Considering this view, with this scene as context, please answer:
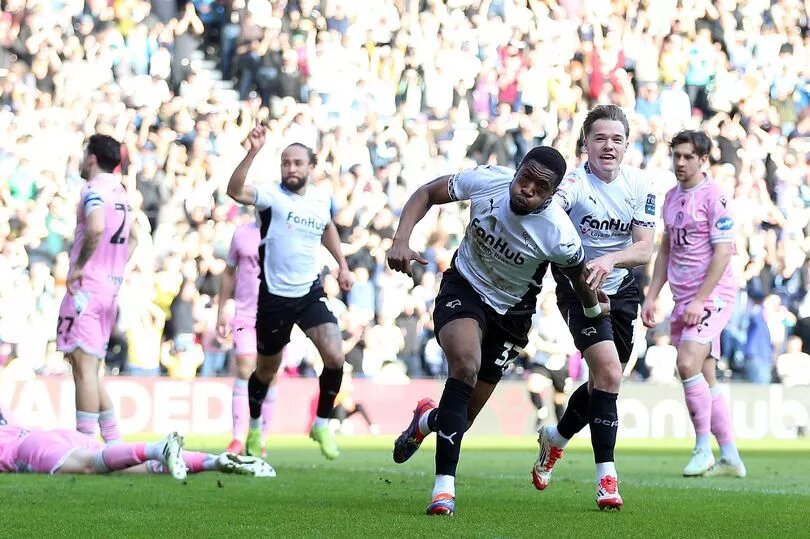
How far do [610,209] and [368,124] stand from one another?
16.7m

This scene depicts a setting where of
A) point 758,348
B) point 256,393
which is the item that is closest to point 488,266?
point 256,393

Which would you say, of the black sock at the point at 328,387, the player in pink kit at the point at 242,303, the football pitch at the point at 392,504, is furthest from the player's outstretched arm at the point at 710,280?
the player in pink kit at the point at 242,303

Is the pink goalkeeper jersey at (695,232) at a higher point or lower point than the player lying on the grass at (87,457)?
higher

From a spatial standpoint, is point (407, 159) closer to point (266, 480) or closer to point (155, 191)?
point (155, 191)

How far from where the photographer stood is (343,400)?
20.9 metres

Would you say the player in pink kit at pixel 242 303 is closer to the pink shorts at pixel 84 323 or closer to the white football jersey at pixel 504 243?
the pink shorts at pixel 84 323

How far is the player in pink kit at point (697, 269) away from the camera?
12.4 meters

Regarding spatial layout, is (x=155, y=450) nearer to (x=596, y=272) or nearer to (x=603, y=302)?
(x=603, y=302)

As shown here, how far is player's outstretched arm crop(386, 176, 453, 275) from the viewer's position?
26.3ft

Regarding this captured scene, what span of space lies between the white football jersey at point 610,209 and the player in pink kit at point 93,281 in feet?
14.0

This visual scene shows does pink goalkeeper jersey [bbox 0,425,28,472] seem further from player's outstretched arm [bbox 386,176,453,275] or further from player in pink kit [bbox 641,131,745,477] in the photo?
player in pink kit [bbox 641,131,745,477]

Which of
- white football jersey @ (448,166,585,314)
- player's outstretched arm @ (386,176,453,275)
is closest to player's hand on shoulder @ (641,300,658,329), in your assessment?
white football jersey @ (448,166,585,314)

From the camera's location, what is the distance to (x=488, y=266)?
28.5 ft

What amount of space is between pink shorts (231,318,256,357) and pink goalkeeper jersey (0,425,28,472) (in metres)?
3.19
